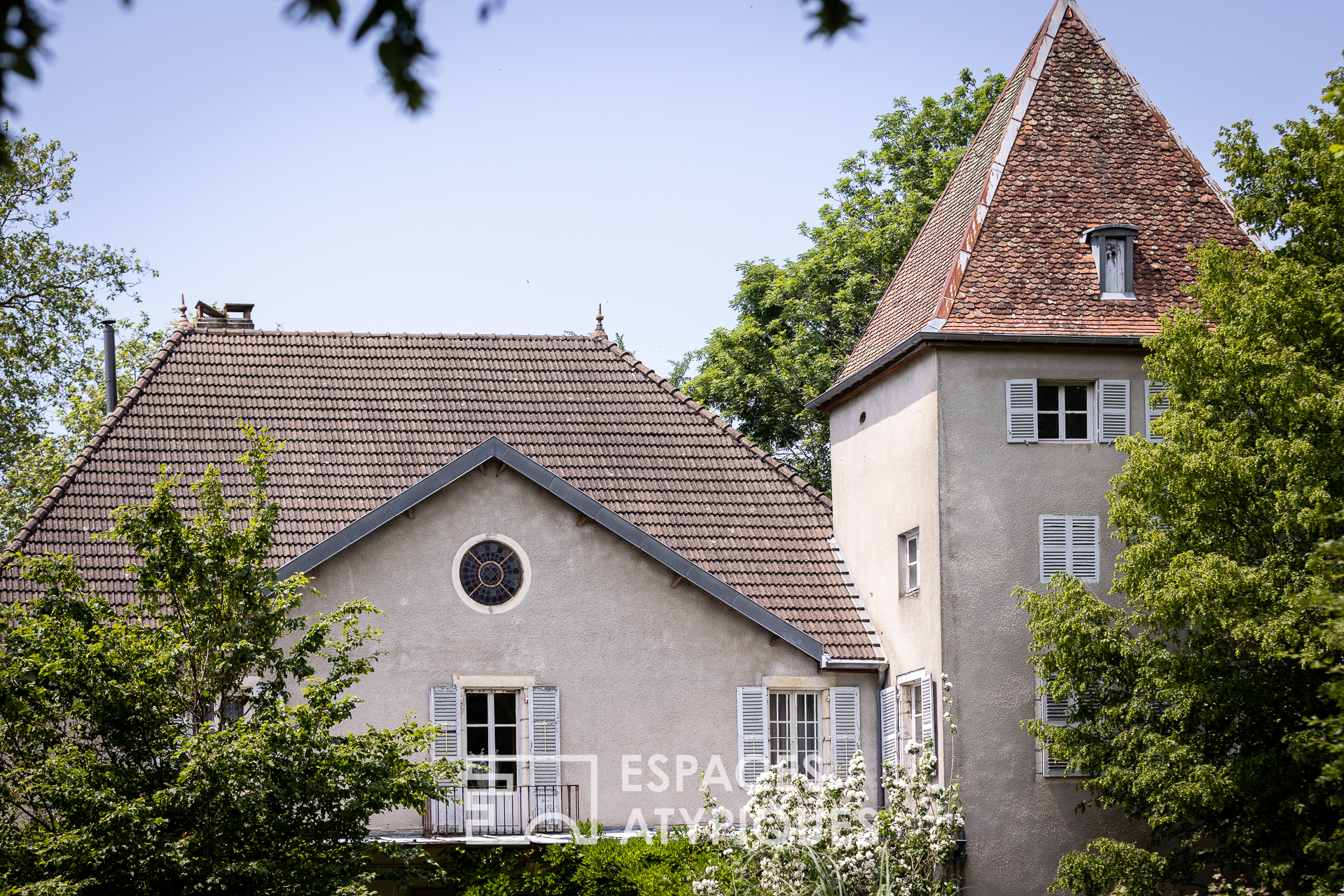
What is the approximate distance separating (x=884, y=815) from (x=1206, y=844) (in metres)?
3.89

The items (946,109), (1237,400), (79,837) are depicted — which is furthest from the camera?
(946,109)

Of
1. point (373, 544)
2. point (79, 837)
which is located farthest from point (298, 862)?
point (373, 544)

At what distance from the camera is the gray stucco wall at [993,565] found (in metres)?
18.9

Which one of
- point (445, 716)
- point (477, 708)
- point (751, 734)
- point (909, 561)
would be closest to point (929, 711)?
point (909, 561)

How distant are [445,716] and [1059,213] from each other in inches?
417

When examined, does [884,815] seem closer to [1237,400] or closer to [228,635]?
[1237,400]

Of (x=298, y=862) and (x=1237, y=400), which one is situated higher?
(x=1237, y=400)

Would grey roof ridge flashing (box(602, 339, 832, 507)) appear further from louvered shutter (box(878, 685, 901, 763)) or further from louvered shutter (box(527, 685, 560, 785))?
louvered shutter (box(527, 685, 560, 785))

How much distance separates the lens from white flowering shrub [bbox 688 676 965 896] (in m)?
17.1

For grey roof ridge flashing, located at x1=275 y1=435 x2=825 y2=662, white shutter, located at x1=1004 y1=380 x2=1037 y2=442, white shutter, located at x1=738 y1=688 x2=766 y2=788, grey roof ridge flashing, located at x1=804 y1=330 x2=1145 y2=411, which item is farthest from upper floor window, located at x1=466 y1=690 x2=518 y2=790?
white shutter, located at x1=1004 y1=380 x2=1037 y2=442

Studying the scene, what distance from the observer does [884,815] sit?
57.6 ft

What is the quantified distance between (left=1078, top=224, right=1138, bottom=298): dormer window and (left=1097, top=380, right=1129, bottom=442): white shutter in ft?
3.97

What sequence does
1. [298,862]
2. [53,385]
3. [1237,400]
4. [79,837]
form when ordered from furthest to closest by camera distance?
[53,385], [1237,400], [298,862], [79,837]

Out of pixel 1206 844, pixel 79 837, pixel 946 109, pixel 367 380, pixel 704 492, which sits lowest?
pixel 1206 844
